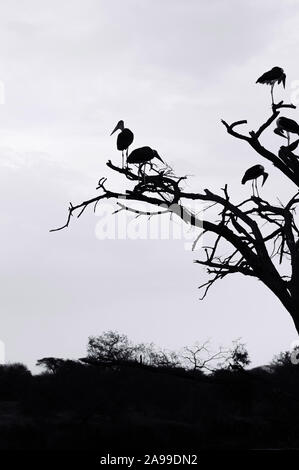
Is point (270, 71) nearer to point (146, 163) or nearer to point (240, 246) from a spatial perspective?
point (146, 163)

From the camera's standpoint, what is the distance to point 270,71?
10.3 metres

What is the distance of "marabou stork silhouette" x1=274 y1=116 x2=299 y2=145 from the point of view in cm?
880

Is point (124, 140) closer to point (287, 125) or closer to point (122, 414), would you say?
point (287, 125)

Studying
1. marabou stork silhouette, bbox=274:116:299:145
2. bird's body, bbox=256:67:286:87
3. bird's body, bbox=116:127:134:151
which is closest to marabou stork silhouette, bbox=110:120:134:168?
bird's body, bbox=116:127:134:151

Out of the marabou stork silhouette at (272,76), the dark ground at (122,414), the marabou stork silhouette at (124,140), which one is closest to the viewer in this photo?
the marabou stork silhouette at (272,76)

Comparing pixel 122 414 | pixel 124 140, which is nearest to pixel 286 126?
pixel 124 140

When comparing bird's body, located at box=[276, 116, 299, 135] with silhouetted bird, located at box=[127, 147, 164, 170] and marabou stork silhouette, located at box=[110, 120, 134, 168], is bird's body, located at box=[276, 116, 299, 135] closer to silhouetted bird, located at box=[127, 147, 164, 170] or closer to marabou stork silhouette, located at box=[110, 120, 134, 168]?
silhouetted bird, located at box=[127, 147, 164, 170]

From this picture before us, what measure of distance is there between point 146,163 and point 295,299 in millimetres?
2860

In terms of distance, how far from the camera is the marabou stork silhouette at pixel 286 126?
880cm

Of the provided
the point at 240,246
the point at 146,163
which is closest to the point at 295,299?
the point at 240,246

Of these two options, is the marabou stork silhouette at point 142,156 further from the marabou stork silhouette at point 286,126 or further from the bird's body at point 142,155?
the marabou stork silhouette at point 286,126

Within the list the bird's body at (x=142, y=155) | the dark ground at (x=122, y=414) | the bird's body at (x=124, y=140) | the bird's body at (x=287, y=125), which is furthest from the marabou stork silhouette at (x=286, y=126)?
the dark ground at (x=122, y=414)

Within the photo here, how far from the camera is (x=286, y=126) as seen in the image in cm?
895

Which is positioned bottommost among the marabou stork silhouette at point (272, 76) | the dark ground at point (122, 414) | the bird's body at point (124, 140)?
the dark ground at point (122, 414)
